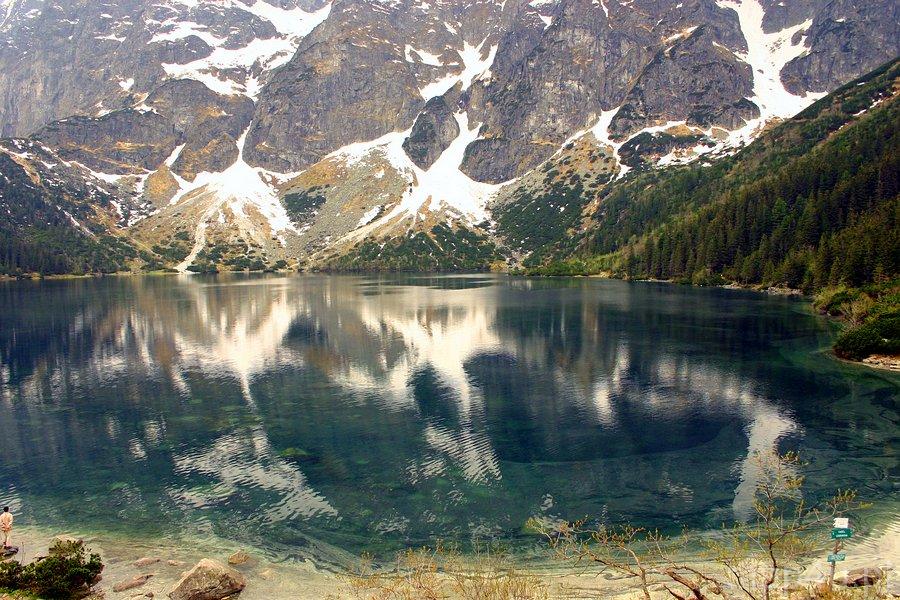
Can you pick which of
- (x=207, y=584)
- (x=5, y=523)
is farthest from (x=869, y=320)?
(x=5, y=523)

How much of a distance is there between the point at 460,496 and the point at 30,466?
23.2 metres

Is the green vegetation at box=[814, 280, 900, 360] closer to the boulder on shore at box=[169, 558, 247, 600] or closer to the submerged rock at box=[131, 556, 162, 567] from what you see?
the boulder on shore at box=[169, 558, 247, 600]

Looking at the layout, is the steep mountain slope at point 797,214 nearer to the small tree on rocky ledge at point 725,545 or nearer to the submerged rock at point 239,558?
the small tree on rocky ledge at point 725,545

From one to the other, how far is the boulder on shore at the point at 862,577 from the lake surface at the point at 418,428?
18.8 ft

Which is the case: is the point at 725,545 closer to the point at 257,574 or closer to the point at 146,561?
the point at 257,574

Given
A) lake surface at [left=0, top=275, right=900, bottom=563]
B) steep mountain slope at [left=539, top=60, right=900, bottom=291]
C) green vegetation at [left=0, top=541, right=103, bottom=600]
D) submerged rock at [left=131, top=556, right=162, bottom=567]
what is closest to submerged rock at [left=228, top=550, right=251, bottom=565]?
lake surface at [left=0, top=275, right=900, bottom=563]

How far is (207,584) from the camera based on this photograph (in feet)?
55.0

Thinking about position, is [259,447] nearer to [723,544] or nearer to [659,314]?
[723,544]

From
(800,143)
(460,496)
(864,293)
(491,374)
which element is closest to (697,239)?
(800,143)

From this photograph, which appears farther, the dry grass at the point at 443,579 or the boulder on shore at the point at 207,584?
the boulder on shore at the point at 207,584

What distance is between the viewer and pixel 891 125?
127000 mm

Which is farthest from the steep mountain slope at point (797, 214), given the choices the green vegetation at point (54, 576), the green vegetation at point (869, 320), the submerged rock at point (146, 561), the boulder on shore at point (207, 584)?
the green vegetation at point (54, 576)

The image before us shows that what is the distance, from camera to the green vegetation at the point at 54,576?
53.7 feet

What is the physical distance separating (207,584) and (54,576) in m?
4.63
